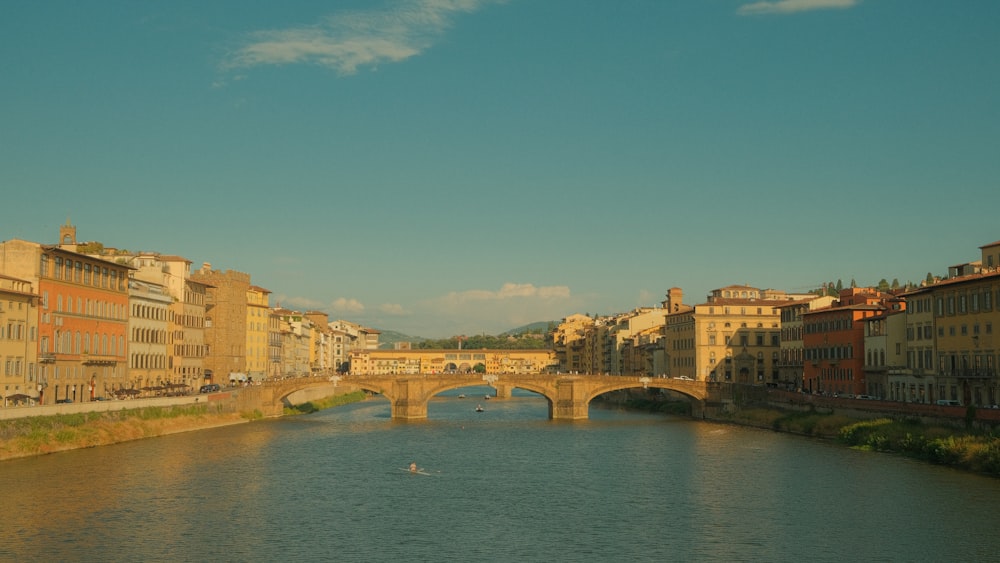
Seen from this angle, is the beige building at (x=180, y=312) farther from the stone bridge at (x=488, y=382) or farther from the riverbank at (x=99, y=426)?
A: the riverbank at (x=99, y=426)

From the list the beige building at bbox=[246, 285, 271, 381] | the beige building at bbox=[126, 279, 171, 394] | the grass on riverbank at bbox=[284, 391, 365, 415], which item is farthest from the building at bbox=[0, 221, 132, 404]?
the beige building at bbox=[246, 285, 271, 381]

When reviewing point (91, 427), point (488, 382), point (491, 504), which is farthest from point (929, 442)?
point (488, 382)

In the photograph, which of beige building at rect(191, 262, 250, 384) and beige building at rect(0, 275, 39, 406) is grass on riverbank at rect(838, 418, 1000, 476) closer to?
beige building at rect(0, 275, 39, 406)

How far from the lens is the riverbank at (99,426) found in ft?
207

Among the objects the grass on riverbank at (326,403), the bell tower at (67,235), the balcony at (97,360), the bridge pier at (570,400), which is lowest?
the grass on riverbank at (326,403)

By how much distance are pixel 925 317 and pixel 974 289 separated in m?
8.29

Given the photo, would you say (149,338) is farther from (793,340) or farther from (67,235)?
(793,340)

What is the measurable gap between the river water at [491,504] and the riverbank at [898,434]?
1779 mm

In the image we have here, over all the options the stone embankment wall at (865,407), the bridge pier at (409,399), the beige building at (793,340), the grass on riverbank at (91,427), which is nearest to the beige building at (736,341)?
the beige building at (793,340)

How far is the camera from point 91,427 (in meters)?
72.0

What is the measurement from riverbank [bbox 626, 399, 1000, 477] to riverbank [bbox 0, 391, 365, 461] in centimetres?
4889

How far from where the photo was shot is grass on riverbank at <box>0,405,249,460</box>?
63.1 m

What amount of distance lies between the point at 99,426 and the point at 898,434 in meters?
53.2

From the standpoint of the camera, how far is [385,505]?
51.3 meters
